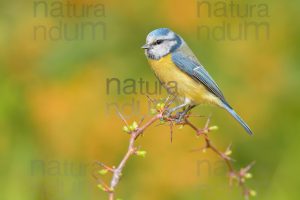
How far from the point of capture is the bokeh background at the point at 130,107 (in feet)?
13.2

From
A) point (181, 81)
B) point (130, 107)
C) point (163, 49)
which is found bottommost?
point (130, 107)

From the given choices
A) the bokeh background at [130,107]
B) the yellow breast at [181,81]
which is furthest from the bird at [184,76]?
the bokeh background at [130,107]

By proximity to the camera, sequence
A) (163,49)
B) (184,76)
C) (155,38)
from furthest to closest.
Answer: (184,76) < (163,49) < (155,38)

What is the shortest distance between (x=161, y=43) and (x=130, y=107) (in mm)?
691

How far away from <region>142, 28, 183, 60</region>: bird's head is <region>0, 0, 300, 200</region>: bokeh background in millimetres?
381

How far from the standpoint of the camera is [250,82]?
466 cm

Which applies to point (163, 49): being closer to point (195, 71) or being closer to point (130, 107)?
point (195, 71)

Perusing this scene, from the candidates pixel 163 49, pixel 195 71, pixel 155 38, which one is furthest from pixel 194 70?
pixel 155 38

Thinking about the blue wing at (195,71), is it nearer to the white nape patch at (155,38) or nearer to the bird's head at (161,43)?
the bird's head at (161,43)

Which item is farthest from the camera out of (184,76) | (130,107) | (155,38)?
(130,107)

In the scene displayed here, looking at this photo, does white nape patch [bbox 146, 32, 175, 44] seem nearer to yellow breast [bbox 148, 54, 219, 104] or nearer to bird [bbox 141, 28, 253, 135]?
bird [bbox 141, 28, 253, 135]

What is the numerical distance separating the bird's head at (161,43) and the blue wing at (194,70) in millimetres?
69

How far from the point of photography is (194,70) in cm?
388

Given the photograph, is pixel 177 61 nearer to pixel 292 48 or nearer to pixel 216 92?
pixel 216 92
